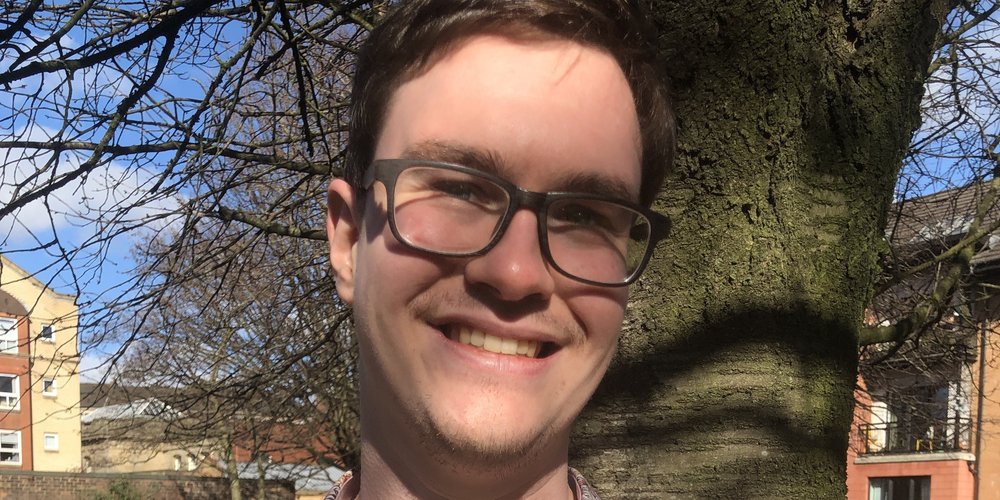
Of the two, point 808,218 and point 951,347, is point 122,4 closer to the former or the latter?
point 808,218

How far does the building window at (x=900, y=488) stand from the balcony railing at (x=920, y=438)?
0.56 meters

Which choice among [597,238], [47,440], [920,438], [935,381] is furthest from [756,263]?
[47,440]

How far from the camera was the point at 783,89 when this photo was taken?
6.50 ft

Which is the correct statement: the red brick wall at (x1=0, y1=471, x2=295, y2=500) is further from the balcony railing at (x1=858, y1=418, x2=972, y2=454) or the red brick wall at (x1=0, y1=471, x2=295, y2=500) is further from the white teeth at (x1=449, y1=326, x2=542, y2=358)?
the white teeth at (x1=449, y1=326, x2=542, y2=358)

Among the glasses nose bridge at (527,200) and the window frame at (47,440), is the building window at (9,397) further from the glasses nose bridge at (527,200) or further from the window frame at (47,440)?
the glasses nose bridge at (527,200)

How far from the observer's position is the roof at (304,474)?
16.3m

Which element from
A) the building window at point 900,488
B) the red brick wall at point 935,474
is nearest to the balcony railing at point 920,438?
the red brick wall at point 935,474

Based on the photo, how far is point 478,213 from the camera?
1095 mm

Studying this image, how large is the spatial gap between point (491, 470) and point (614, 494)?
3.09ft

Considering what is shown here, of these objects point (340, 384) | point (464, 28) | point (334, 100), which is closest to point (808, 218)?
point (464, 28)

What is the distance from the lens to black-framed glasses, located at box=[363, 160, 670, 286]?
1080 millimetres

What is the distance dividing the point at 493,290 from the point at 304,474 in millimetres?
18618

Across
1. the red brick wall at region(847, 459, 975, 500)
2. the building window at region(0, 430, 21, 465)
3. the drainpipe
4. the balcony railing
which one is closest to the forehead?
the balcony railing

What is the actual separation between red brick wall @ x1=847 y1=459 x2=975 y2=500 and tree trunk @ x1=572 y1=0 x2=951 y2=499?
1387 cm
